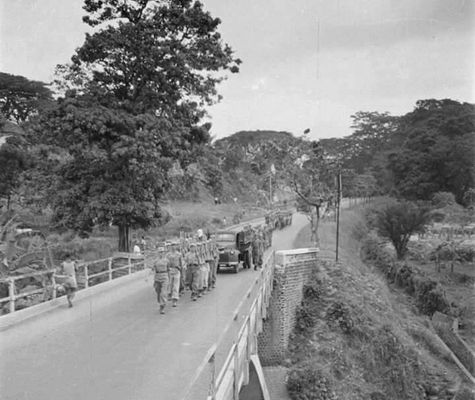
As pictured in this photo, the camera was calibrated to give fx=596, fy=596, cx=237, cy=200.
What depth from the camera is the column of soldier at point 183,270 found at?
46.8 ft

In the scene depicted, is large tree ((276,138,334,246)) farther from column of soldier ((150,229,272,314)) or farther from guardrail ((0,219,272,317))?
column of soldier ((150,229,272,314))

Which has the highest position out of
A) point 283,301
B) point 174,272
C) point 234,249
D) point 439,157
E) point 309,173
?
point 439,157

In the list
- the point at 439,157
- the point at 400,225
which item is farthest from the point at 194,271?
the point at 439,157

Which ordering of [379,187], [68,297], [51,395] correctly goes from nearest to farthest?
1. [51,395]
2. [68,297]
3. [379,187]

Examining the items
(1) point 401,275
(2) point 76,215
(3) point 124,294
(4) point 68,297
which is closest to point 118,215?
(2) point 76,215

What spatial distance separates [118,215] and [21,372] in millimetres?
15905

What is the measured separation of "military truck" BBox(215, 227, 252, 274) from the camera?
23.0 m

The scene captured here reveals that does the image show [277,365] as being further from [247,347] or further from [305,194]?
[305,194]

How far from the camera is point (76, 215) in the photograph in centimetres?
2448

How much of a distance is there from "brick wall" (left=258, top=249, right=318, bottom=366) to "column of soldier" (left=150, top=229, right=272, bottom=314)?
205 cm

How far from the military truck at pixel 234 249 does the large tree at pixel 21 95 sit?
21.2 meters

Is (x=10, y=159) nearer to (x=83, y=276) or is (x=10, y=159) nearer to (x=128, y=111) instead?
(x=128, y=111)

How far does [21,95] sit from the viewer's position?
1591 inches

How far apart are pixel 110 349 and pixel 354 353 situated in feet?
32.2
